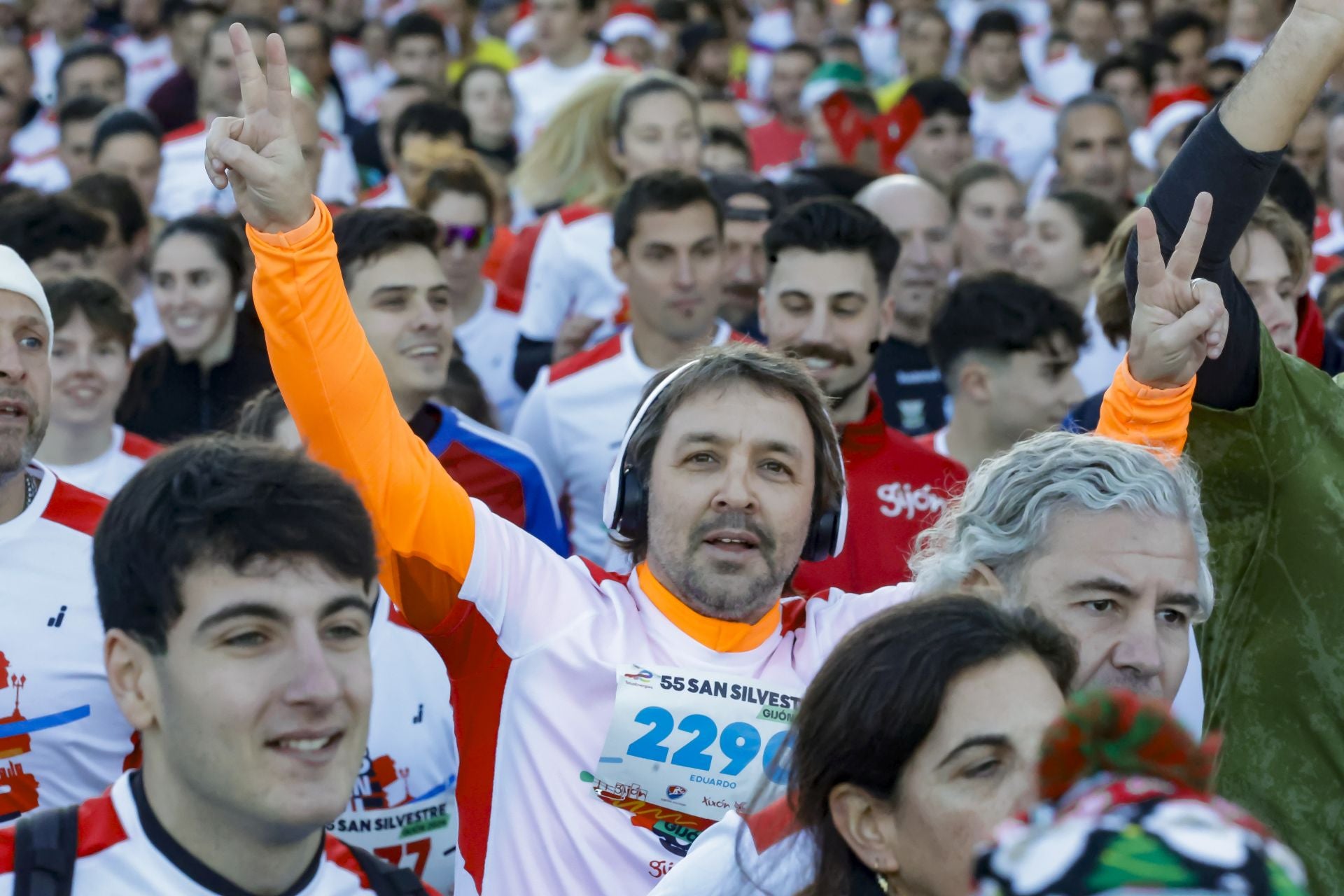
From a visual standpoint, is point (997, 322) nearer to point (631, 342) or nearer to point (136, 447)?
point (631, 342)

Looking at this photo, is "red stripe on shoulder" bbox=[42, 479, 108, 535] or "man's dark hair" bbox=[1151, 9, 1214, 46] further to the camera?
"man's dark hair" bbox=[1151, 9, 1214, 46]

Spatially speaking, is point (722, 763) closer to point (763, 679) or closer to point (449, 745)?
point (763, 679)

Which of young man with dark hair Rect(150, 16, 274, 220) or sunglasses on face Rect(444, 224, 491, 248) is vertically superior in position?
young man with dark hair Rect(150, 16, 274, 220)

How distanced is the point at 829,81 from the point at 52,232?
637cm

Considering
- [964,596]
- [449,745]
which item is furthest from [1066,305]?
[964,596]

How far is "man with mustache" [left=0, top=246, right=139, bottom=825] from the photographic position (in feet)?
12.1

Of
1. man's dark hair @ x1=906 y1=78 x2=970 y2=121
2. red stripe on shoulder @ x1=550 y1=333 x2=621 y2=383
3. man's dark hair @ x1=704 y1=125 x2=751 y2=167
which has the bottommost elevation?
red stripe on shoulder @ x1=550 y1=333 x2=621 y2=383

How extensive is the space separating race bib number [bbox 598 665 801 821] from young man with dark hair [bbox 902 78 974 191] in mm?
8057

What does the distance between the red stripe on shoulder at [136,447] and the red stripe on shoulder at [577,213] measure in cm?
287

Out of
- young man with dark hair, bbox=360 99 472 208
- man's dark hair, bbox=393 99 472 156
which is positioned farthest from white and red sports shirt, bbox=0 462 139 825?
man's dark hair, bbox=393 99 472 156

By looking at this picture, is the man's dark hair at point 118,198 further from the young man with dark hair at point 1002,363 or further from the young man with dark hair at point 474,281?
the young man with dark hair at point 1002,363

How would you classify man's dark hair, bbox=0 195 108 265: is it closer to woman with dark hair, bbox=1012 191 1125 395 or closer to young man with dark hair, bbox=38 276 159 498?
young man with dark hair, bbox=38 276 159 498

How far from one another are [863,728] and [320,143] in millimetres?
8184

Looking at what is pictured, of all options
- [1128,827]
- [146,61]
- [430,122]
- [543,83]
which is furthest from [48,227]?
[146,61]
